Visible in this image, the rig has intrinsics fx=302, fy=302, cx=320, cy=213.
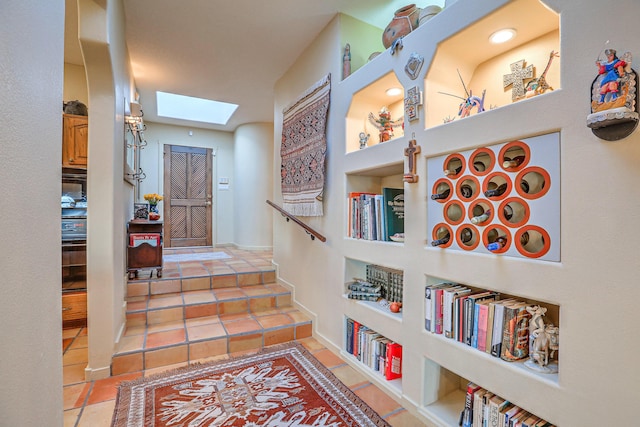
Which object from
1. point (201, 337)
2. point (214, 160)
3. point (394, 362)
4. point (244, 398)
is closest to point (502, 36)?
point (394, 362)

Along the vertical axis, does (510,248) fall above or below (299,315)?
above

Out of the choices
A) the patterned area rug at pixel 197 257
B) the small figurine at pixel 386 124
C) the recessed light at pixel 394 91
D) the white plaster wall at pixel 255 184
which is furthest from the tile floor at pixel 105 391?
the white plaster wall at pixel 255 184

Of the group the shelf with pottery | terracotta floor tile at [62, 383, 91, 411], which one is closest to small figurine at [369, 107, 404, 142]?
the shelf with pottery

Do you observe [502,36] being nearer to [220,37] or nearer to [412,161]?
[412,161]

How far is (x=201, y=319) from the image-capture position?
279cm

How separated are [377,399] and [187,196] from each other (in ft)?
16.8

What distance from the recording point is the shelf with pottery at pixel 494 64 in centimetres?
140

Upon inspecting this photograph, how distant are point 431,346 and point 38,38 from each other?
201cm

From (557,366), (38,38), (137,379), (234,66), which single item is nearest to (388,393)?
(557,366)

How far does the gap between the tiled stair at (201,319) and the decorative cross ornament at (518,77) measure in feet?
7.75

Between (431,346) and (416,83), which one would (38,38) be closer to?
(416,83)

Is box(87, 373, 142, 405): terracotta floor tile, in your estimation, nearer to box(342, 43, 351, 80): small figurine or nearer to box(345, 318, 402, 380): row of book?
box(345, 318, 402, 380): row of book

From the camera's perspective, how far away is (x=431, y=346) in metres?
1.67

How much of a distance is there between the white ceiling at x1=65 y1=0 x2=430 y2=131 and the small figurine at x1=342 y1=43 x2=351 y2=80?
31cm
